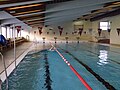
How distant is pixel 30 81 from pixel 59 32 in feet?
72.9

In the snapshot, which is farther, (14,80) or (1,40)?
(14,80)

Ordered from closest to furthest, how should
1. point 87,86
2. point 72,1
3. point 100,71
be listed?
1. point 87,86
2. point 100,71
3. point 72,1

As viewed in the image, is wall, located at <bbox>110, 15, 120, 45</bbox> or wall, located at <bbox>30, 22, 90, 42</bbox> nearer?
wall, located at <bbox>110, 15, 120, 45</bbox>

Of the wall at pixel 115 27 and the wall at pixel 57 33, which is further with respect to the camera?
the wall at pixel 57 33

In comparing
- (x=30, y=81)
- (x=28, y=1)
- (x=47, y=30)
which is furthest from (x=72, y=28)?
(x=30, y=81)

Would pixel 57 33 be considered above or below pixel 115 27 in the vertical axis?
below

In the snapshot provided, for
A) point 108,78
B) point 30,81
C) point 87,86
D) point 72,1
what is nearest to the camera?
point 87,86

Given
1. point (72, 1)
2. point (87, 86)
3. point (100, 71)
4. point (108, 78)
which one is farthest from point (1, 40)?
point (72, 1)

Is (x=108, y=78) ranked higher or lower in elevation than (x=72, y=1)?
lower

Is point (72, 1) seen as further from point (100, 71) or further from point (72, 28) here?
point (72, 28)

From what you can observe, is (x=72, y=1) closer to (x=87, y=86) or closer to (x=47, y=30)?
(x=87, y=86)

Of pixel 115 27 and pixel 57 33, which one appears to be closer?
pixel 115 27

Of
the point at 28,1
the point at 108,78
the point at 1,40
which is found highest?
the point at 28,1

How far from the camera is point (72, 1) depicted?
936 cm
